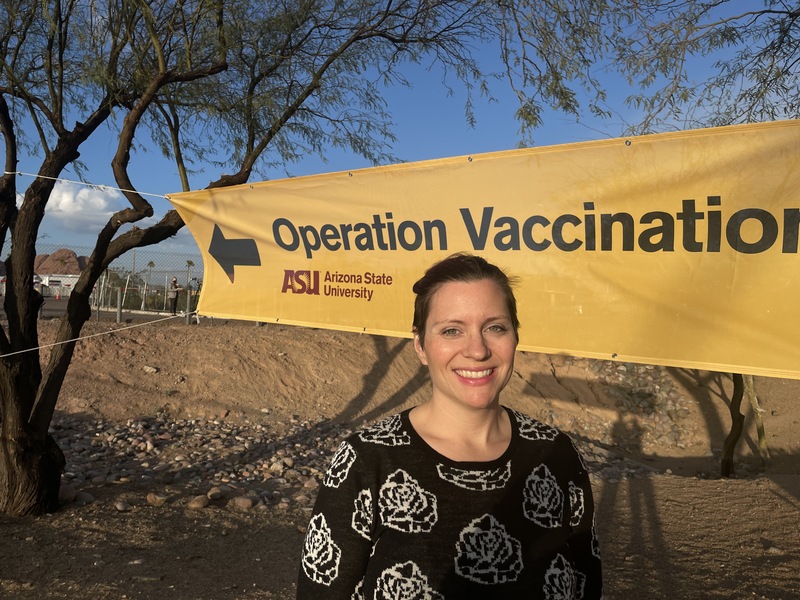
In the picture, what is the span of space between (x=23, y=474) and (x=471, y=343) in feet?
18.2

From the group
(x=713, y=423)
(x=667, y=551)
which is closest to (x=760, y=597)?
(x=667, y=551)

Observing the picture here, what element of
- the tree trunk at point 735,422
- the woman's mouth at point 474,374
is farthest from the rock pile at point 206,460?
the woman's mouth at point 474,374

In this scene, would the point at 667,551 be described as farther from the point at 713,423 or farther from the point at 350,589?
the point at 713,423

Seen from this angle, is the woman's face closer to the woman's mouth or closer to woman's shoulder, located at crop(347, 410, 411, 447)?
the woman's mouth

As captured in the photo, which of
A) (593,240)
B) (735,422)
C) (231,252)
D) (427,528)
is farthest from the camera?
(735,422)

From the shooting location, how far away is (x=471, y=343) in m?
1.82

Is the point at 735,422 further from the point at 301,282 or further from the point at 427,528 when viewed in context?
the point at 427,528

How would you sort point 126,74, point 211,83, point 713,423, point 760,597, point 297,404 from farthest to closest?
point 713,423 < point 297,404 < point 211,83 < point 126,74 < point 760,597

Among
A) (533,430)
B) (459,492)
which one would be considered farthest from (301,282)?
(459,492)

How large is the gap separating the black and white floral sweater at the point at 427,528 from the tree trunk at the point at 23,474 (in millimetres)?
5164

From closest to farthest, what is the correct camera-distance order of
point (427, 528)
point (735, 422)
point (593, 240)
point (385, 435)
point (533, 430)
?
1. point (427, 528)
2. point (385, 435)
3. point (533, 430)
4. point (593, 240)
5. point (735, 422)

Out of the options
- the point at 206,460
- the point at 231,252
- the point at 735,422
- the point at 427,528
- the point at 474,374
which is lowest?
the point at 206,460

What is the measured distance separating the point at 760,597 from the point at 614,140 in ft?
12.0

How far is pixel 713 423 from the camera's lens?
15.4 meters
